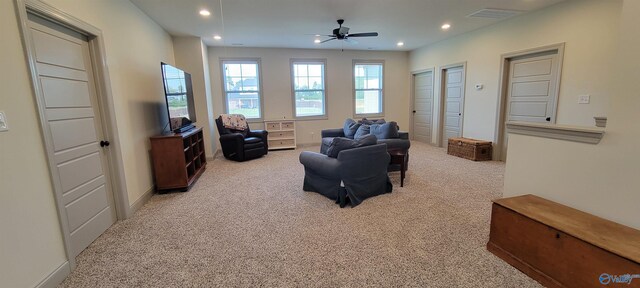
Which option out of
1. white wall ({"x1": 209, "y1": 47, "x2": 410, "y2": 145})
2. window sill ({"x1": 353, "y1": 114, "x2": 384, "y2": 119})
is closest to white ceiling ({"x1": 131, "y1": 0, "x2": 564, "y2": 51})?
white wall ({"x1": 209, "y1": 47, "x2": 410, "y2": 145})

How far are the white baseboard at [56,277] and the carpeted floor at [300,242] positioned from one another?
58mm

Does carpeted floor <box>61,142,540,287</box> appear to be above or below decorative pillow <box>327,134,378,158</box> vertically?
below

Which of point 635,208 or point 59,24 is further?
point 59,24

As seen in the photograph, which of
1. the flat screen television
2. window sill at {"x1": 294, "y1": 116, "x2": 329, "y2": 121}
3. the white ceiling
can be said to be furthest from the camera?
window sill at {"x1": 294, "y1": 116, "x2": 329, "y2": 121}

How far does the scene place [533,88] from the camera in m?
4.42

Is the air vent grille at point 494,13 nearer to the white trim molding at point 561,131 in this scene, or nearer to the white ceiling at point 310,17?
the white ceiling at point 310,17

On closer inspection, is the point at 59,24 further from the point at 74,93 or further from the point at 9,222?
the point at 9,222

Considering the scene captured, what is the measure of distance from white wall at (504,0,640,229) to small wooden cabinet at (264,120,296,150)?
525 centimetres

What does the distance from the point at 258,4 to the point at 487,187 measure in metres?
4.06

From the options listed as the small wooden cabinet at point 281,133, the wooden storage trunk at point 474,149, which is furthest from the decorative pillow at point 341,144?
the small wooden cabinet at point 281,133

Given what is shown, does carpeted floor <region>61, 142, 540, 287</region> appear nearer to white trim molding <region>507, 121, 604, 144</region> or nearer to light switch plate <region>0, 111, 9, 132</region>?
white trim molding <region>507, 121, 604, 144</region>

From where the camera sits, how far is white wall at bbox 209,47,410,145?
6562mm

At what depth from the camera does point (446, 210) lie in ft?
9.55

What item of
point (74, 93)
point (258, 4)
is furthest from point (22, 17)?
point (258, 4)
